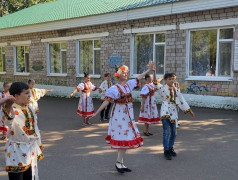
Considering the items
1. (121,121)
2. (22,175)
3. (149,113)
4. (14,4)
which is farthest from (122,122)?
(14,4)

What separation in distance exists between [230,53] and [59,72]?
34.8 feet

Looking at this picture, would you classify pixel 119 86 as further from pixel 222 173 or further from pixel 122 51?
pixel 122 51

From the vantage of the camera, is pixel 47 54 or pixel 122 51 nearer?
pixel 122 51

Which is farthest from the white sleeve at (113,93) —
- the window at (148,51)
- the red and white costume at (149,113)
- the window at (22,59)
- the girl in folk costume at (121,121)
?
the window at (22,59)

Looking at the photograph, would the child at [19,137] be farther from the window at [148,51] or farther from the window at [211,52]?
the window at [148,51]

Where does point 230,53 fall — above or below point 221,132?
above

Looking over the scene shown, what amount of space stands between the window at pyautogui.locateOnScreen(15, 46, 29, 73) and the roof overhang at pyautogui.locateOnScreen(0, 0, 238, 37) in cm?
145

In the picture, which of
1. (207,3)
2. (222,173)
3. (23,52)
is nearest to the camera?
(222,173)

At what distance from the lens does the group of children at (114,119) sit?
9.91 feet

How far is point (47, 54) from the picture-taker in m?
17.5

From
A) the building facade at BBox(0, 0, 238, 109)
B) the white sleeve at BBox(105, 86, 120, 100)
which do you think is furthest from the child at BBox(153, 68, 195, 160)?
the building facade at BBox(0, 0, 238, 109)

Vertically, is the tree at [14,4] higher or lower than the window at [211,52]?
higher

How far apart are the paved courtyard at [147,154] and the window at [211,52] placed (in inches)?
116

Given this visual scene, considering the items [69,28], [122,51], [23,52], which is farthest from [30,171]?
[23,52]
